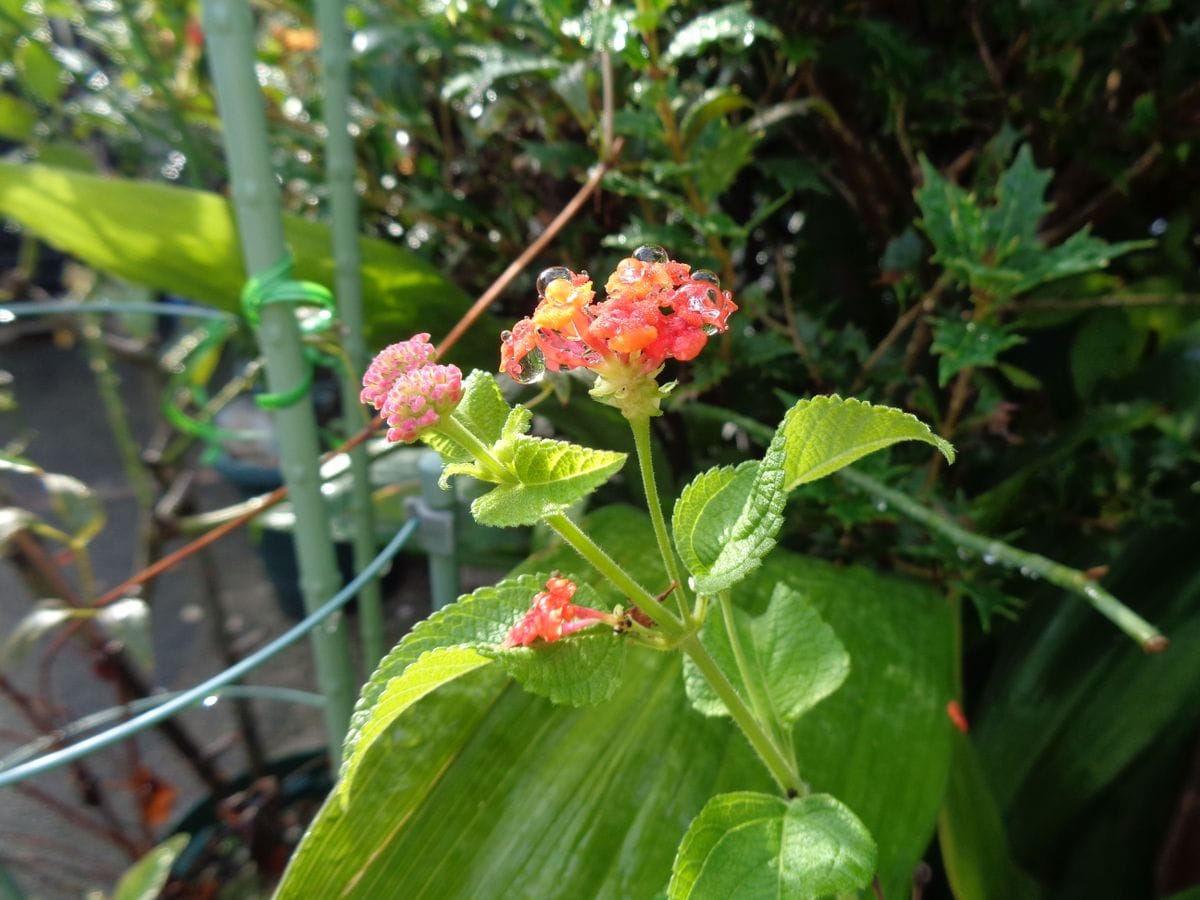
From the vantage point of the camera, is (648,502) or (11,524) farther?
(11,524)

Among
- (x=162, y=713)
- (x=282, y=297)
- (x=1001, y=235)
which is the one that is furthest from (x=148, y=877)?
(x=1001, y=235)

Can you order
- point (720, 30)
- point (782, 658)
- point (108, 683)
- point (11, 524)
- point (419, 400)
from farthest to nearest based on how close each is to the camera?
point (108, 683) → point (11, 524) → point (720, 30) → point (782, 658) → point (419, 400)

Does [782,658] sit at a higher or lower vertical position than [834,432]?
lower

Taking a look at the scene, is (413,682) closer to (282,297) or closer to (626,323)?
(626,323)

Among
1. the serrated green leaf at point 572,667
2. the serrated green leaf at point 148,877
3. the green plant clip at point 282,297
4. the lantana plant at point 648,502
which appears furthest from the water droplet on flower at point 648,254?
the serrated green leaf at point 148,877

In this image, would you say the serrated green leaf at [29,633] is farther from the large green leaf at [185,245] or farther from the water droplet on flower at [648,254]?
the water droplet on flower at [648,254]

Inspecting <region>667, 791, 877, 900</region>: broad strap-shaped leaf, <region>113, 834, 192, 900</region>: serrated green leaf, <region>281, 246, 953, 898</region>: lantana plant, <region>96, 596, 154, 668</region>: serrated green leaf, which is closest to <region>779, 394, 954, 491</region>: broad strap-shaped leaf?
<region>281, 246, 953, 898</region>: lantana plant
